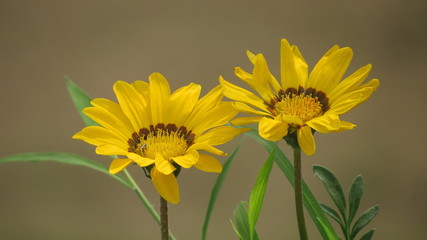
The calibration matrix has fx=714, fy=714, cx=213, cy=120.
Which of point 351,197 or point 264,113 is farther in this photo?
point 351,197

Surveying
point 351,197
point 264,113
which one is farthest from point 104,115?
point 351,197

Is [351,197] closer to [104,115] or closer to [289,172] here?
[289,172]

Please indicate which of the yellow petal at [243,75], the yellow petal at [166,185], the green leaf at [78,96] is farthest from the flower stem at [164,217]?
the green leaf at [78,96]

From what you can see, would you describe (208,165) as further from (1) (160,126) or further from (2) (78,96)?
(2) (78,96)

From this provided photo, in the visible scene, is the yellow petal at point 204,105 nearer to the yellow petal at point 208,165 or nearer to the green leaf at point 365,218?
the yellow petal at point 208,165

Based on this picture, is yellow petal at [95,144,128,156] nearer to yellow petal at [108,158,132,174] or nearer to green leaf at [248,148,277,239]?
yellow petal at [108,158,132,174]

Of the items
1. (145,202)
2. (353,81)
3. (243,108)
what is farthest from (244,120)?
(145,202)
